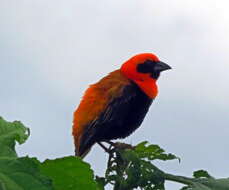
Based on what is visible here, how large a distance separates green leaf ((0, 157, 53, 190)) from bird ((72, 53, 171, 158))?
4.81 m

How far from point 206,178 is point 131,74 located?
5565 mm

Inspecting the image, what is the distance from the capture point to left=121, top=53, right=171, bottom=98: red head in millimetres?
8320

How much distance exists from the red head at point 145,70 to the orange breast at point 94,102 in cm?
72

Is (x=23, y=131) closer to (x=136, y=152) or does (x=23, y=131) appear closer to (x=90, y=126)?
(x=136, y=152)

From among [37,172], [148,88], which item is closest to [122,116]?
[148,88]

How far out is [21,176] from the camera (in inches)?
52.7

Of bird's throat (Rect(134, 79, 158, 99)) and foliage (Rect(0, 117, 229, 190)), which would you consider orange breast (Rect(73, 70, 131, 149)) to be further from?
foliage (Rect(0, 117, 229, 190))

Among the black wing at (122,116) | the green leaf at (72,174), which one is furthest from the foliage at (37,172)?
the black wing at (122,116)

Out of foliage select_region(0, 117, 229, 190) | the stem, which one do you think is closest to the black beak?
the stem

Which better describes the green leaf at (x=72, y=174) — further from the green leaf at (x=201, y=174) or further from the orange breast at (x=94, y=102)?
the orange breast at (x=94, y=102)

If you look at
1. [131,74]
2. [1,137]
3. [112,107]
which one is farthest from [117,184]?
[131,74]

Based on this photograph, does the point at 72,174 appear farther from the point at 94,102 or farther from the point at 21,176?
the point at 94,102

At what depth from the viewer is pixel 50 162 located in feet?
5.53

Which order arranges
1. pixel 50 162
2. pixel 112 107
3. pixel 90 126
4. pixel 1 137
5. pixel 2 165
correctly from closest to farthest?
pixel 2 165, pixel 1 137, pixel 50 162, pixel 90 126, pixel 112 107
